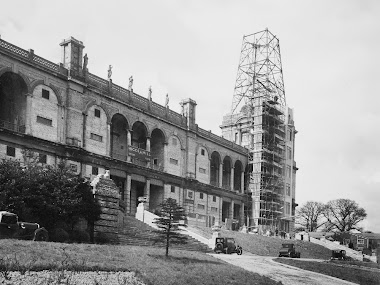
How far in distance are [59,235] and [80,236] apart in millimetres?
1783

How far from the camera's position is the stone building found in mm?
41469

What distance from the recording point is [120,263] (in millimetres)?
17516

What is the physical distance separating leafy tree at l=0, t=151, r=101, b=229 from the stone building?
225 inches

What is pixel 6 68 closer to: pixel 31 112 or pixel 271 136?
pixel 31 112

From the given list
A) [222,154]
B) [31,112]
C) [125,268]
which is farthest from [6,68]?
[222,154]

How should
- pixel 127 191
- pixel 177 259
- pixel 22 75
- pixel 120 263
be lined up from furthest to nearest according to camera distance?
pixel 127 191 < pixel 22 75 < pixel 177 259 < pixel 120 263

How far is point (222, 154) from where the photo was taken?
69.7 m

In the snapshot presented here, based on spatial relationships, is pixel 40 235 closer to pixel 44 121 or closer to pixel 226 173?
pixel 44 121

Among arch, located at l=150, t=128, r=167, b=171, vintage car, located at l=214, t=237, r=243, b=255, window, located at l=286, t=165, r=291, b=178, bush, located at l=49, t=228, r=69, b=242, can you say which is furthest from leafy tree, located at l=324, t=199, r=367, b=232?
bush, located at l=49, t=228, r=69, b=242

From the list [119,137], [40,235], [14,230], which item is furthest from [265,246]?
[14,230]

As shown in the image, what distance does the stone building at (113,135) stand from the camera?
41.5 metres

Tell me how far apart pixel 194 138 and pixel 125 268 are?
46.4m

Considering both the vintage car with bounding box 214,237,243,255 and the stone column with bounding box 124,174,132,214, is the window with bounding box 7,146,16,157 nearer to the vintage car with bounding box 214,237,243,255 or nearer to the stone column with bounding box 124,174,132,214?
the stone column with bounding box 124,174,132,214

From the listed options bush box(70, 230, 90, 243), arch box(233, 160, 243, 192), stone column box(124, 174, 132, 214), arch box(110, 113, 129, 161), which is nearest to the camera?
Result: bush box(70, 230, 90, 243)
